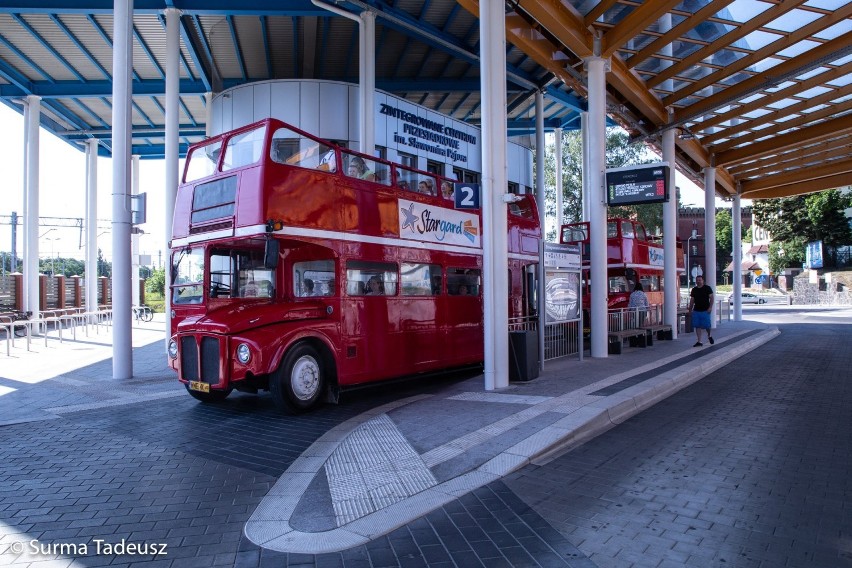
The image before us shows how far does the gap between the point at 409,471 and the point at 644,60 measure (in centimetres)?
1228

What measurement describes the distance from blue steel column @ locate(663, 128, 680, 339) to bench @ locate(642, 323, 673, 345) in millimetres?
221

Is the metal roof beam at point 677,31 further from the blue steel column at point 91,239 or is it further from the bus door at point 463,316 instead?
the blue steel column at point 91,239

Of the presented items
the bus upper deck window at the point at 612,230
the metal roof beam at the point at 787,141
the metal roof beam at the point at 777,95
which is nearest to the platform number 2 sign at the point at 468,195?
the bus upper deck window at the point at 612,230

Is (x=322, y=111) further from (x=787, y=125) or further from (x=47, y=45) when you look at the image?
(x=787, y=125)

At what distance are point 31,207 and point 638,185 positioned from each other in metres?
21.5

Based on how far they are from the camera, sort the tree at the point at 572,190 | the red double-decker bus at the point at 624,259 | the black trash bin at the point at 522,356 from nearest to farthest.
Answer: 1. the black trash bin at the point at 522,356
2. the red double-decker bus at the point at 624,259
3. the tree at the point at 572,190

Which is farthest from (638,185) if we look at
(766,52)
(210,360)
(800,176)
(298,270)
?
(800,176)

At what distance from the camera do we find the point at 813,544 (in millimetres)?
3596

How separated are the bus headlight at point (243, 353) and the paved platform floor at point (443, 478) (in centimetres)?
87

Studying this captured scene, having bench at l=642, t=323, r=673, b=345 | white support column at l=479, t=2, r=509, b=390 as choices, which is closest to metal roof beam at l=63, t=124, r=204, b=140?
white support column at l=479, t=2, r=509, b=390

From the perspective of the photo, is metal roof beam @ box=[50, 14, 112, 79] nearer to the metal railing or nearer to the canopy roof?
the canopy roof

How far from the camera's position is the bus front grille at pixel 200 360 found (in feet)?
24.3

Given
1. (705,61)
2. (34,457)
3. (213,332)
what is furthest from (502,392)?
(705,61)

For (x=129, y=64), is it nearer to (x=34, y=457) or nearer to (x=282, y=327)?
(x=282, y=327)
